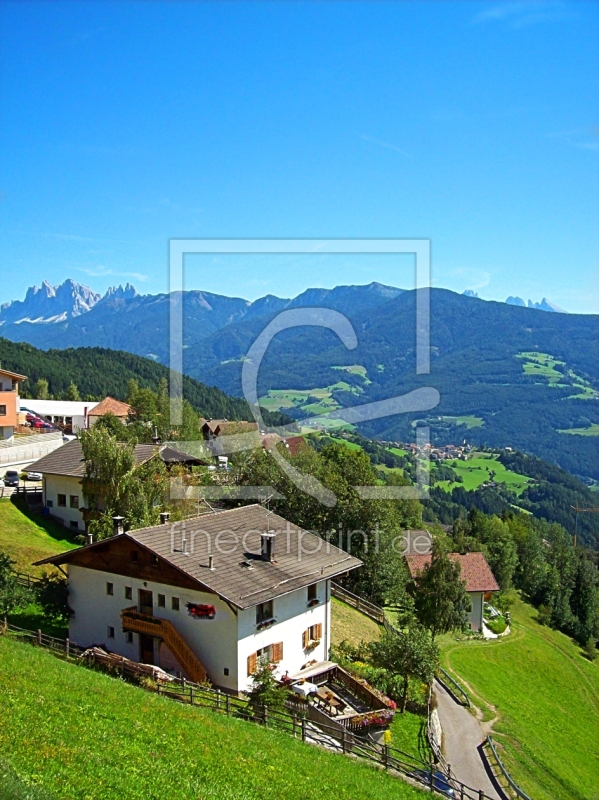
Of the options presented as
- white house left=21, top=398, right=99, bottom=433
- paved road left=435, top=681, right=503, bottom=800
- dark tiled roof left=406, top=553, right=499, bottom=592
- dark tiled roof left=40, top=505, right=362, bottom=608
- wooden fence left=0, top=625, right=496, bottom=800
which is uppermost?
white house left=21, top=398, right=99, bottom=433

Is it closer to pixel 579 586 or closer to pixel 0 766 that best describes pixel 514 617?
pixel 579 586

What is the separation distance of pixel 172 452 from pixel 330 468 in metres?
12.6

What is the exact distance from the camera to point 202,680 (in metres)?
25.1

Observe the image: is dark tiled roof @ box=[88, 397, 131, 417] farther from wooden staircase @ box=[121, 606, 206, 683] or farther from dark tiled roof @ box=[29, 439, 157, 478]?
wooden staircase @ box=[121, 606, 206, 683]

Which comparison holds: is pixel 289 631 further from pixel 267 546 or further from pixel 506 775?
pixel 506 775

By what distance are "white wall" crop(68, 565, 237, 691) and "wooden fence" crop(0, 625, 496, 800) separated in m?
1.94

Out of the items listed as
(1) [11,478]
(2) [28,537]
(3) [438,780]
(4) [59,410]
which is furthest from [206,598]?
(4) [59,410]

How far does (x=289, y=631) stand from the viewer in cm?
2803

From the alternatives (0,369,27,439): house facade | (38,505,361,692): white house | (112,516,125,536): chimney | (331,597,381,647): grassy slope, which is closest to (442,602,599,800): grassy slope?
(331,597,381,647): grassy slope

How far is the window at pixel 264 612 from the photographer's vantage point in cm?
2646

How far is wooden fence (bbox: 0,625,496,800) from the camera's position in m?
21.4

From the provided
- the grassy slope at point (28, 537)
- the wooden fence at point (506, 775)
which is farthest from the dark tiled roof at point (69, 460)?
the wooden fence at point (506, 775)

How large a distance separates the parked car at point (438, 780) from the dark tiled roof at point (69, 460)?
27021 millimetres

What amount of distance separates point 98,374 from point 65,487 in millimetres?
130976
